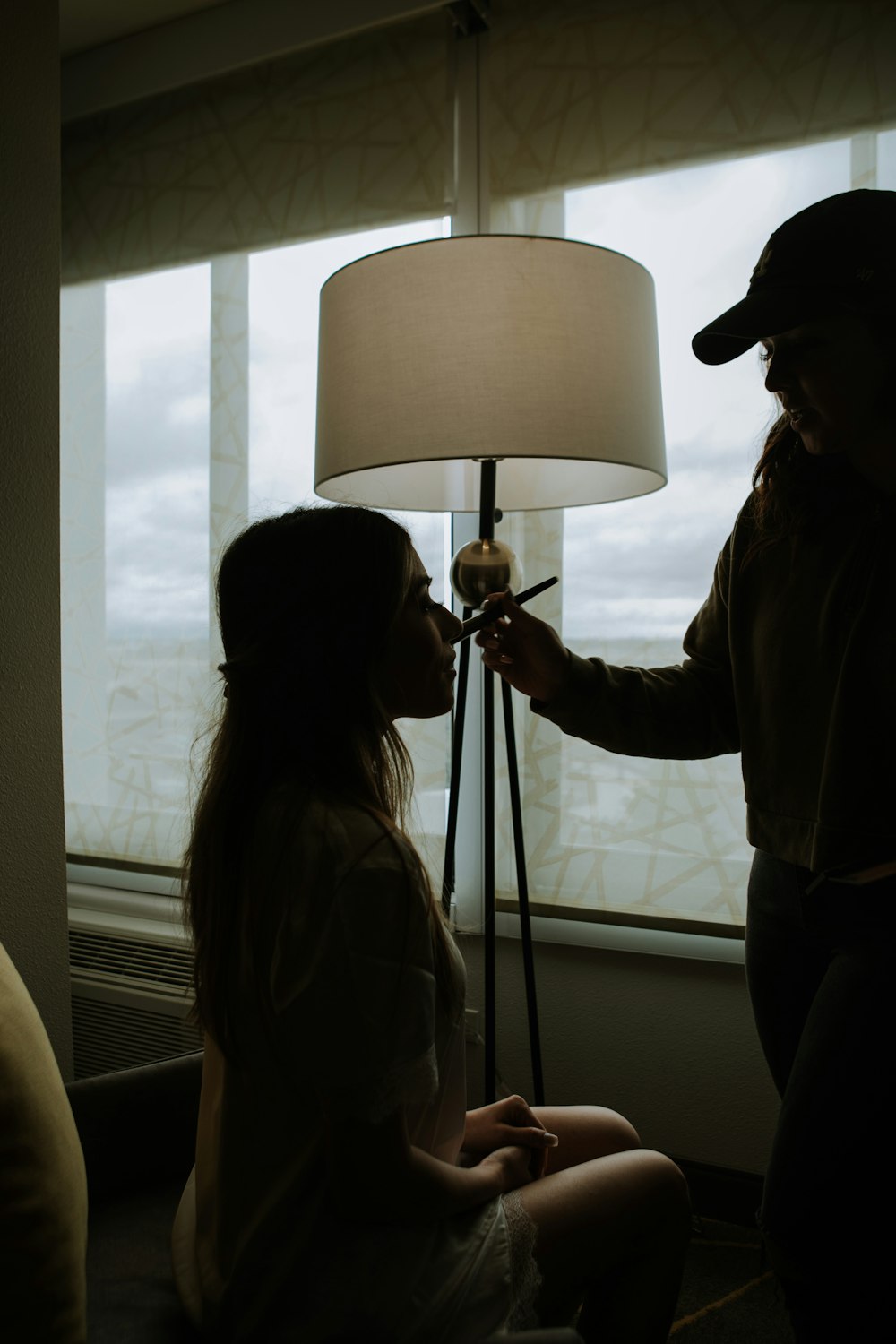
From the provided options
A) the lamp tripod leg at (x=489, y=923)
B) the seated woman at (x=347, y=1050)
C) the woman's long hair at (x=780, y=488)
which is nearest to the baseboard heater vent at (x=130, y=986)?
the lamp tripod leg at (x=489, y=923)

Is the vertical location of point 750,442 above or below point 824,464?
above

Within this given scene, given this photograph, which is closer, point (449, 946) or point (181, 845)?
point (449, 946)

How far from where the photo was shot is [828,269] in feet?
3.62

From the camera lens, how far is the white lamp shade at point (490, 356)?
4.20 feet

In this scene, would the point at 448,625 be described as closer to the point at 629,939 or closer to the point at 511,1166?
the point at 511,1166

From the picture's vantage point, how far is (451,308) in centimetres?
129

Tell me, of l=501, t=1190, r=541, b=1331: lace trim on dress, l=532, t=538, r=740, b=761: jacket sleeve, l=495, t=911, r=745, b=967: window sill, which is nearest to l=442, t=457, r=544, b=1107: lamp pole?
l=532, t=538, r=740, b=761: jacket sleeve

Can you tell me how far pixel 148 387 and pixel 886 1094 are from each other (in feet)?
8.06

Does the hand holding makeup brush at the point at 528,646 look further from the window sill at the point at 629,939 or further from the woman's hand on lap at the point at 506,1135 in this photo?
the window sill at the point at 629,939

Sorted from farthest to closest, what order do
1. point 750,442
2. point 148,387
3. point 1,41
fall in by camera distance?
point 148,387, point 750,442, point 1,41

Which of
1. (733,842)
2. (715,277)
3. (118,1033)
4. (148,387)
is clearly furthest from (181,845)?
(715,277)

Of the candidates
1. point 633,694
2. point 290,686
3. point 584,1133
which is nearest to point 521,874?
point 633,694

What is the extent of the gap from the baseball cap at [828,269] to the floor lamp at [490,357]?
0.22 m

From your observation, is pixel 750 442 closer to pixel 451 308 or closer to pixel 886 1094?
pixel 451 308
